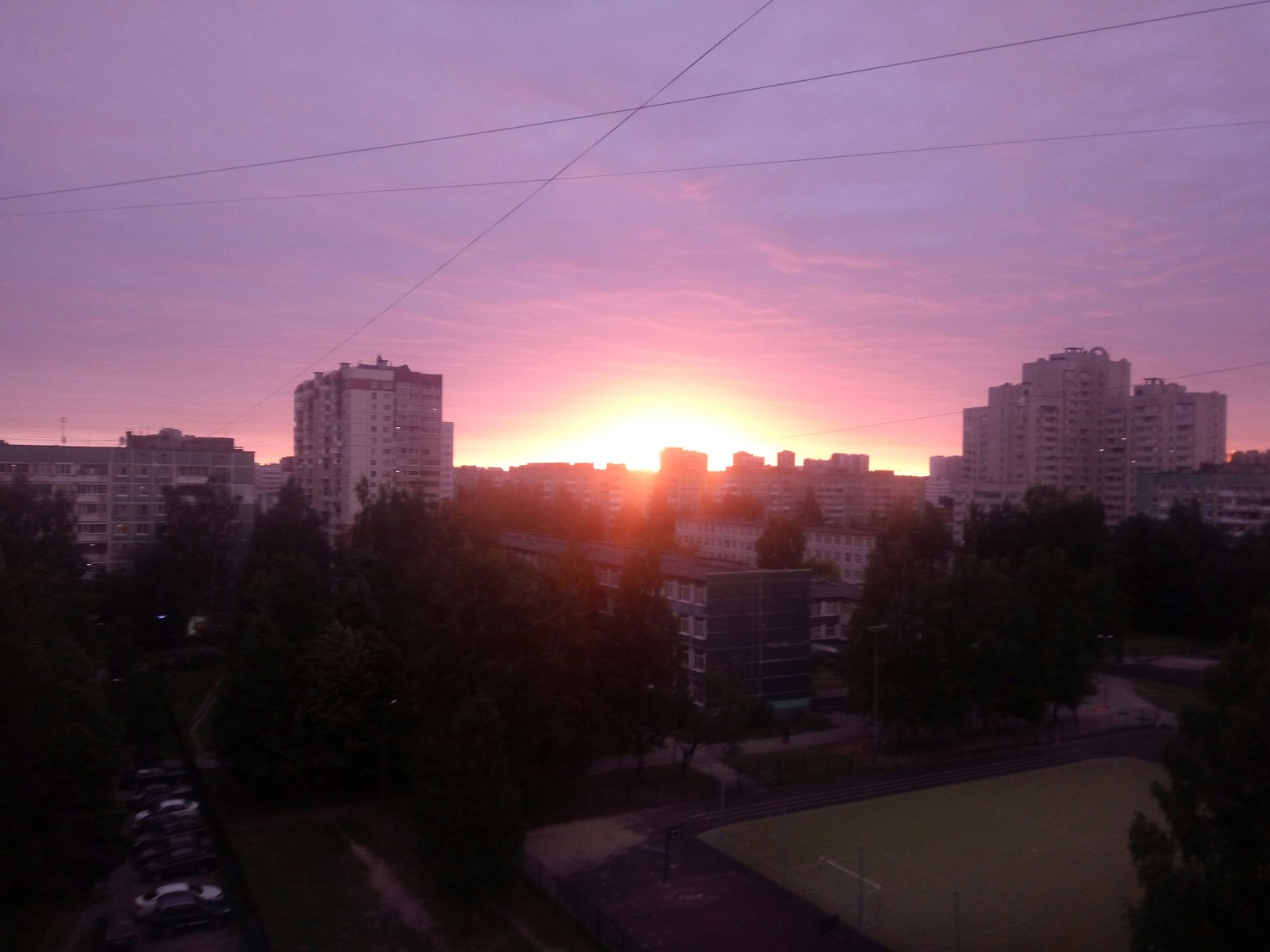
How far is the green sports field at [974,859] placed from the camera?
1091cm

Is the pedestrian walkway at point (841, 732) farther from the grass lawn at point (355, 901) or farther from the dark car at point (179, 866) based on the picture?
the dark car at point (179, 866)

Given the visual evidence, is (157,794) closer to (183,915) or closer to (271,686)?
(271,686)

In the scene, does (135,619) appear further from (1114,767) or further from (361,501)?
(1114,767)

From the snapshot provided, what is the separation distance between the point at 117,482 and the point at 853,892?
114 ft

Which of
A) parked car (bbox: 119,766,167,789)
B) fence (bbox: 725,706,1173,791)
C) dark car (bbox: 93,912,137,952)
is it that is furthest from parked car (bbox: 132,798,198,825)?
fence (bbox: 725,706,1173,791)

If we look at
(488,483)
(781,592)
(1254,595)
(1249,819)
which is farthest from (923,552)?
(1249,819)

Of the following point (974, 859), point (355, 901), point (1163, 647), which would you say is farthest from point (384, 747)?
point (1163, 647)

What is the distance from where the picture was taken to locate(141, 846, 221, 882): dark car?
12.9 meters

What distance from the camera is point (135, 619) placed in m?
30.2

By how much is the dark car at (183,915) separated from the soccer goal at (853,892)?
800 cm

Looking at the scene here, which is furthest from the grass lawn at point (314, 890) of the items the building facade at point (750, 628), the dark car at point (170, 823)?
the building facade at point (750, 628)

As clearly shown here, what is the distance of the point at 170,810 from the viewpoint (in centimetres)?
1517

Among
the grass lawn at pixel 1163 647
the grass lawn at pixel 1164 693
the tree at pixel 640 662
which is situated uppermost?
the tree at pixel 640 662

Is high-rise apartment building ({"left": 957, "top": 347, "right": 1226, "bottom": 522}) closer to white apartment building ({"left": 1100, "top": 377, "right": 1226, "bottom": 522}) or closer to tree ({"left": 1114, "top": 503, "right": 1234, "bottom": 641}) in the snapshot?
white apartment building ({"left": 1100, "top": 377, "right": 1226, "bottom": 522})
